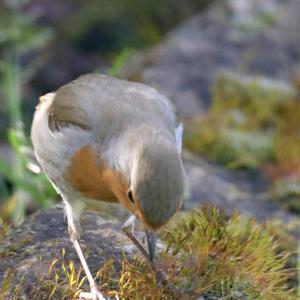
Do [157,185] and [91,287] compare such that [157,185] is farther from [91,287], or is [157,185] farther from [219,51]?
[219,51]

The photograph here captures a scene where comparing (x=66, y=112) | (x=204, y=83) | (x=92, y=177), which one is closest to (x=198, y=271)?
(x=92, y=177)

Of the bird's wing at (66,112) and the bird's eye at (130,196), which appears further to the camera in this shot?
the bird's wing at (66,112)

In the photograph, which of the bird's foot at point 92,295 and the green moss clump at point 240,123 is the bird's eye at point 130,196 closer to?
the bird's foot at point 92,295

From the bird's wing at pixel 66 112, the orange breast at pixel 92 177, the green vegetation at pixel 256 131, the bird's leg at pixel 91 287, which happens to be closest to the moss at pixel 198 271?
the bird's leg at pixel 91 287

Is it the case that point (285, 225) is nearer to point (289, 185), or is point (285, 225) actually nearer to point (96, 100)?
point (289, 185)

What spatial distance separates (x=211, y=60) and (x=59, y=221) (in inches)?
179

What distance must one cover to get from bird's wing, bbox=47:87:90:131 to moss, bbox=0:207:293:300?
28.8 inches

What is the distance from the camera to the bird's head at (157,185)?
4285 mm

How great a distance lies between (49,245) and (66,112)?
760 millimetres

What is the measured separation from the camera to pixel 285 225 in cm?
702

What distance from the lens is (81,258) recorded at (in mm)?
5031

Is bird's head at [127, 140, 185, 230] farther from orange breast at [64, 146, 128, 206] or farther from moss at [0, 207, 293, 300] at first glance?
moss at [0, 207, 293, 300]

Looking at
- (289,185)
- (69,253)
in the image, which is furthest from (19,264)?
(289,185)

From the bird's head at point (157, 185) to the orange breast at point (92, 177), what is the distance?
29cm
